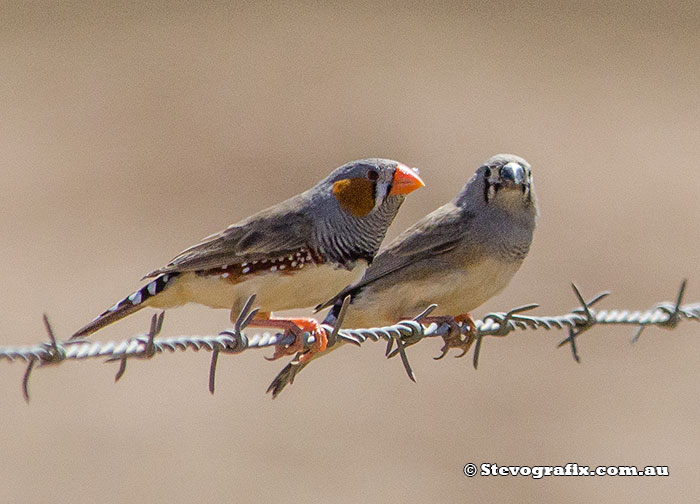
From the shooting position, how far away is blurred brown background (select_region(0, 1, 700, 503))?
1011 centimetres

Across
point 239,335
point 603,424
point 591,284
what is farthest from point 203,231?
point 239,335

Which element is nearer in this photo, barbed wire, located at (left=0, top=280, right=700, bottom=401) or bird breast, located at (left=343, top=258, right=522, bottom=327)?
barbed wire, located at (left=0, top=280, right=700, bottom=401)

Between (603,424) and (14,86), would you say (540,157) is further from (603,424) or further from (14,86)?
(14,86)

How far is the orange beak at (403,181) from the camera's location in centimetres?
496

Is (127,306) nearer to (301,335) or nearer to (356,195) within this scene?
(301,335)

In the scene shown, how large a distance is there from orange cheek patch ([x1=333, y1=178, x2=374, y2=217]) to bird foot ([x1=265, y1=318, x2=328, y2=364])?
57cm

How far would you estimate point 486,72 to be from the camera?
19.8 m

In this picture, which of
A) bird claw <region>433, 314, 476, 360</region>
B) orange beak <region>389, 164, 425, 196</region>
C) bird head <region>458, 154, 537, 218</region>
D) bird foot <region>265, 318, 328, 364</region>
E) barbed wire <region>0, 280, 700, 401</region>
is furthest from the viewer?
bird head <region>458, 154, 537, 218</region>

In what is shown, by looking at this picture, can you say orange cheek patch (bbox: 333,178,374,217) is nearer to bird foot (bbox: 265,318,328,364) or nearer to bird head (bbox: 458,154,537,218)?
bird foot (bbox: 265,318,328,364)

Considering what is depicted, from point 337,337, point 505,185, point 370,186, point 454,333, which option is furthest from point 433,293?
point 337,337

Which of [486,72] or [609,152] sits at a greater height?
[486,72]

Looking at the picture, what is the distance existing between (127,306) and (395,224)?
8.77 metres

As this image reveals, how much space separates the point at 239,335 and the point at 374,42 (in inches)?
685

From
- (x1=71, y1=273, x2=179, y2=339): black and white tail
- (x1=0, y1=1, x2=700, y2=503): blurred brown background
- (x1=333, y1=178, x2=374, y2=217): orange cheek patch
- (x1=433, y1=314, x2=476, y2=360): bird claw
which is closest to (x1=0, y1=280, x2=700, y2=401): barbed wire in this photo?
(x1=433, y1=314, x2=476, y2=360): bird claw
